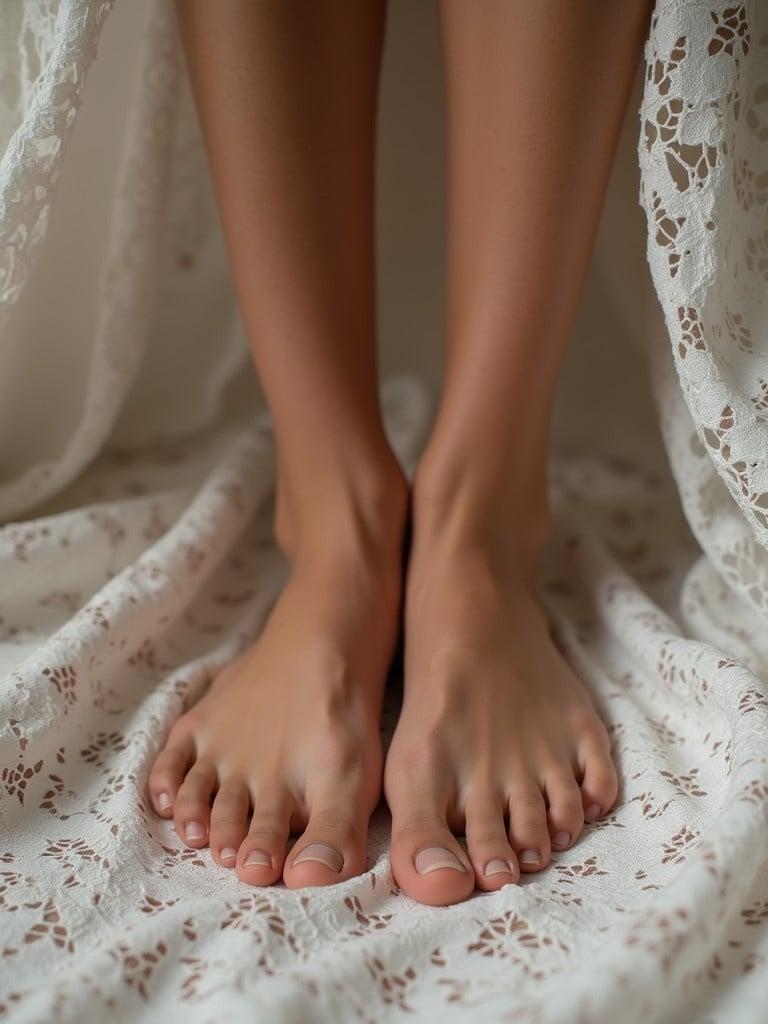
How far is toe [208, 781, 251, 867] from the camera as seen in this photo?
0.60 meters

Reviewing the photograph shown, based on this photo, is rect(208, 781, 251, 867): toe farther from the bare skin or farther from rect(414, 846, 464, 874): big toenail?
rect(414, 846, 464, 874): big toenail

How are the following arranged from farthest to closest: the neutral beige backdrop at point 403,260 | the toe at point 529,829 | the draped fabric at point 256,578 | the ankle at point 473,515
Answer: the neutral beige backdrop at point 403,260 < the ankle at point 473,515 < the toe at point 529,829 < the draped fabric at point 256,578

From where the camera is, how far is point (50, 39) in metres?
0.71

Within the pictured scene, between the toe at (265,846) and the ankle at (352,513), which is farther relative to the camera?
the ankle at (352,513)

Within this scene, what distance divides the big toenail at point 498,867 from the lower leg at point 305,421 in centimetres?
7

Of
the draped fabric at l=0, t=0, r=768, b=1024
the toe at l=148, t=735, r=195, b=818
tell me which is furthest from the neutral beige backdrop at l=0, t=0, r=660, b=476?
the toe at l=148, t=735, r=195, b=818

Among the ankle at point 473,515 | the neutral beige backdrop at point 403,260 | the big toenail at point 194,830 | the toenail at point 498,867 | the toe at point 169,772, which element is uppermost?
the neutral beige backdrop at point 403,260

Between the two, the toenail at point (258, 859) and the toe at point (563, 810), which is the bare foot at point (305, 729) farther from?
the toe at point (563, 810)

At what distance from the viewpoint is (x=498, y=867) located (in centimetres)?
57

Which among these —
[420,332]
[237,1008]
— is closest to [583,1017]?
[237,1008]

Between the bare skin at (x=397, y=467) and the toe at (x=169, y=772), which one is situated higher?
the bare skin at (x=397, y=467)

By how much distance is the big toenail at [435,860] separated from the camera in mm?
564

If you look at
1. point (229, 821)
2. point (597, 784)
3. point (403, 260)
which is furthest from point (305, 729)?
point (403, 260)

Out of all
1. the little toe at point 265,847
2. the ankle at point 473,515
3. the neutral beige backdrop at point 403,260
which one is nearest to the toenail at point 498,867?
the little toe at point 265,847
